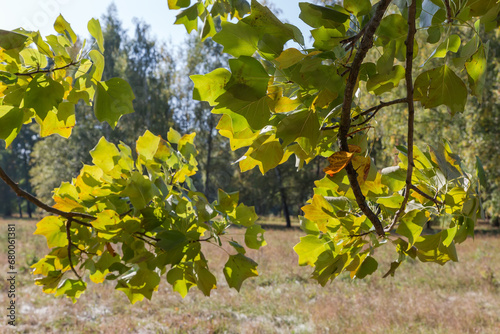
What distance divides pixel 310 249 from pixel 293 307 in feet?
16.3

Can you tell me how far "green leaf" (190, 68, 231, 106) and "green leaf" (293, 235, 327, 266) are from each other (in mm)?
337

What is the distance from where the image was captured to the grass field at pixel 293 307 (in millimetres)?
4508

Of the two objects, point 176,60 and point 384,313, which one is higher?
point 176,60

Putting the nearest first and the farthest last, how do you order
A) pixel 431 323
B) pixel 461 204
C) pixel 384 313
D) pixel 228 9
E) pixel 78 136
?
pixel 461 204, pixel 228 9, pixel 431 323, pixel 384 313, pixel 78 136

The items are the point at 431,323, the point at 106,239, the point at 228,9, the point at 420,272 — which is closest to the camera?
the point at 106,239

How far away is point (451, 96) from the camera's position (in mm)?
479

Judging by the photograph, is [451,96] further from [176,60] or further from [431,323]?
[176,60]

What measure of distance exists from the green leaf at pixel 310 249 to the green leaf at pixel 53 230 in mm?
525

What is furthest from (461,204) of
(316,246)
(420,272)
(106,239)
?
(420,272)

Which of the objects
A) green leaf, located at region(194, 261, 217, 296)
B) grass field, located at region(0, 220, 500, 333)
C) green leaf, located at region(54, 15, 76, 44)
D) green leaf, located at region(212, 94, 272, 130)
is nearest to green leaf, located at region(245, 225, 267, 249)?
green leaf, located at region(194, 261, 217, 296)

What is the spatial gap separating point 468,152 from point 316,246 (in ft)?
33.7

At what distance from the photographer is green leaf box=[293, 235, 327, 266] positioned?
2.14ft

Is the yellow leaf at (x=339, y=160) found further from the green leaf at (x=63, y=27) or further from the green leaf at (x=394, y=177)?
the green leaf at (x=63, y=27)

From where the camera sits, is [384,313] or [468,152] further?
[468,152]
